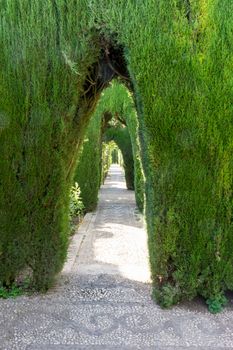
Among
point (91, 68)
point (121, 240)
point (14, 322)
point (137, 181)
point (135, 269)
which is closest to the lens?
point (14, 322)

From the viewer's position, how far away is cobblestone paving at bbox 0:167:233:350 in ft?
9.90

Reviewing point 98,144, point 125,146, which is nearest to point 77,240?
point 98,144

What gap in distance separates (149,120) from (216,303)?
2131mm

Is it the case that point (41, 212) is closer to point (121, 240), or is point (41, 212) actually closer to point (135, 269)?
point (135, 269)

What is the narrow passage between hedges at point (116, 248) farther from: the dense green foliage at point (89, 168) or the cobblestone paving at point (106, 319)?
the dense green foliage at point (89, 168)

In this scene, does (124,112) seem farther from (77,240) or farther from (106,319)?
(106,319)

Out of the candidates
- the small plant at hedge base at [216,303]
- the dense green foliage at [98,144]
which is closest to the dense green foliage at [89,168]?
the dense green foliage at [98,144]

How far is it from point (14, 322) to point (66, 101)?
241 centimetres

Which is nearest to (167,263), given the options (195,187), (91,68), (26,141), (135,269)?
(195,187)

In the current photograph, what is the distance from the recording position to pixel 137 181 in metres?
10.3

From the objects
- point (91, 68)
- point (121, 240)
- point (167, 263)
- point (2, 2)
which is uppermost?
point (2, 2)

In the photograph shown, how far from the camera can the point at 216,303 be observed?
354 cm

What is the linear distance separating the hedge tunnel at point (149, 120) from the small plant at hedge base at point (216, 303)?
13 millimetres

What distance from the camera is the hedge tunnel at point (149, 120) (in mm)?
3396
